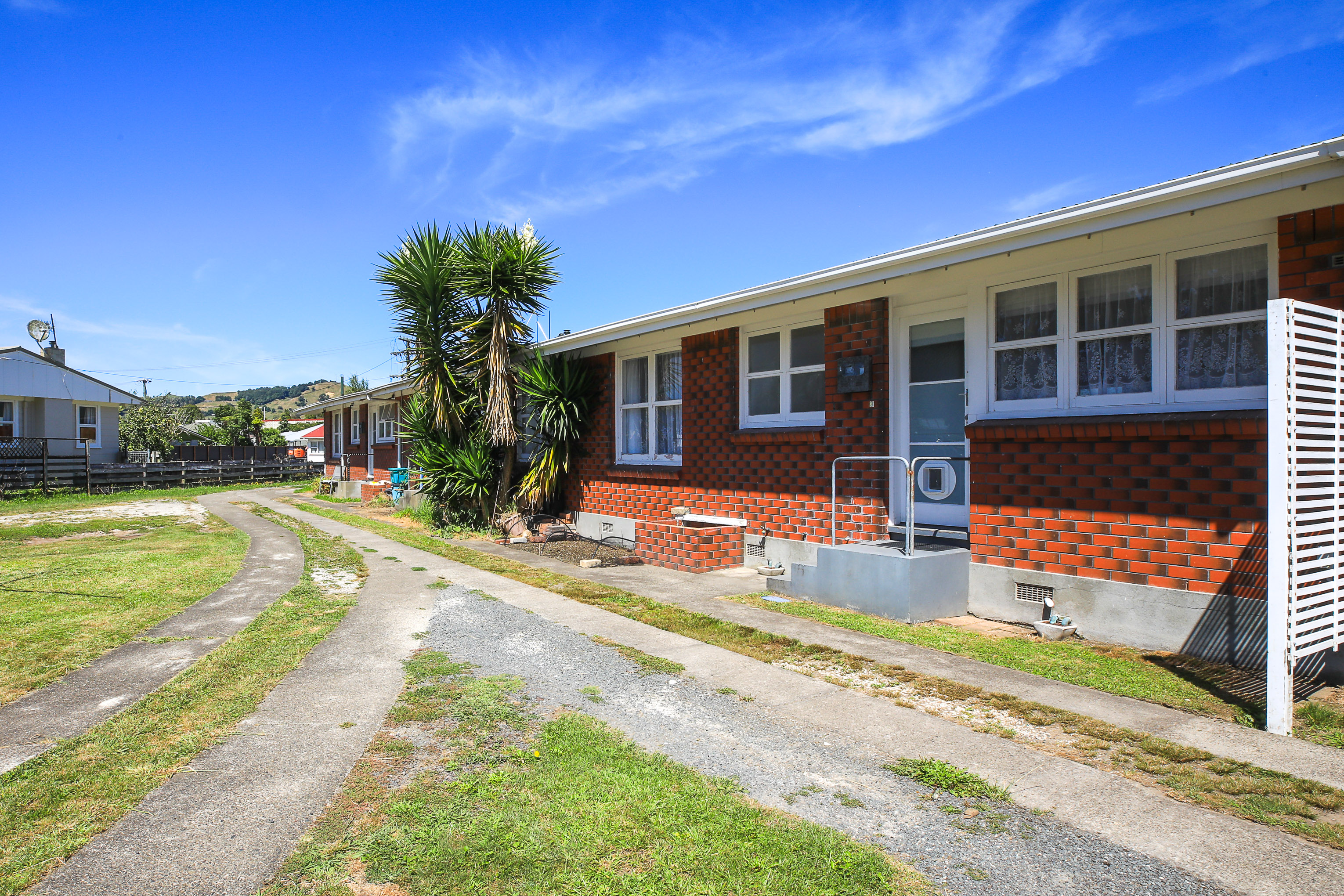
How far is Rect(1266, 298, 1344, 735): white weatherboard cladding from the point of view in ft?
12.8

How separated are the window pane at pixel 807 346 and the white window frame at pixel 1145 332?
2162 mm

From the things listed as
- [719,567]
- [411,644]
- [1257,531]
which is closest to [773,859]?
[411,644]

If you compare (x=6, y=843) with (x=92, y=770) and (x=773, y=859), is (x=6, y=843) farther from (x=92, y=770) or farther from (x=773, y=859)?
(x=773, y=859)

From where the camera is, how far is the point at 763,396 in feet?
30.5

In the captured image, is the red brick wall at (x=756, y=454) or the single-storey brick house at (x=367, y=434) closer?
the red brick wall at (x=756, y=454)

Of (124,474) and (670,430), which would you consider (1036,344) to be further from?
(124,474)

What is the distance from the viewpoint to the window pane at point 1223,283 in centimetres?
527

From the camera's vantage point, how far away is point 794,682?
4672 millimetres

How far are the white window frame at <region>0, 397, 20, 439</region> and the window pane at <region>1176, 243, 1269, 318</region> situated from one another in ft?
115

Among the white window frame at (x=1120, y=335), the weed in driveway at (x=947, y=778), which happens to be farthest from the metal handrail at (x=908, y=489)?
the weed in driveway at (x=947, y=778)

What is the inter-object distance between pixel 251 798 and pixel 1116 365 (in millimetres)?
6440

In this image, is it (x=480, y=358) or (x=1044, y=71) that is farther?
(x=480, y=358)

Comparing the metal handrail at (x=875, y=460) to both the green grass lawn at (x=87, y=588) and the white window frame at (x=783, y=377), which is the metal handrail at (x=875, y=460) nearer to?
the white window frame at (x=783, y=377)

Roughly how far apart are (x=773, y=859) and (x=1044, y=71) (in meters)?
11.8
